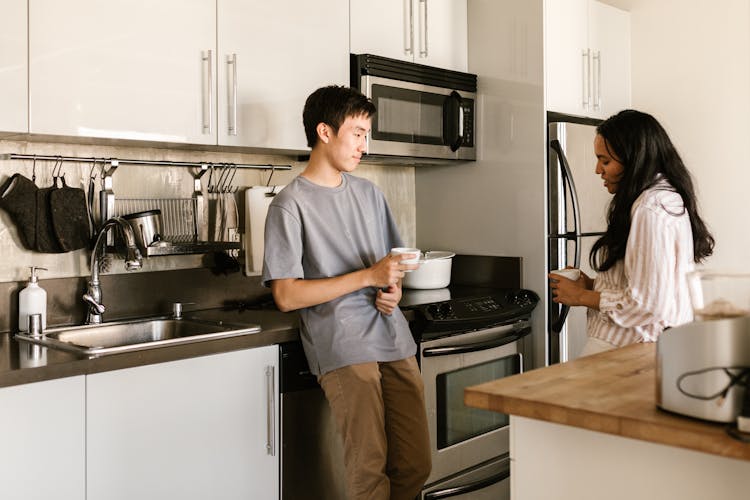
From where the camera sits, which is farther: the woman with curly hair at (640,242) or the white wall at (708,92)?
the white wall at (708,92)

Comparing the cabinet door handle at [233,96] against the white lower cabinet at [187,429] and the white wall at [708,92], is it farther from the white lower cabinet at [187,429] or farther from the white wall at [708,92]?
the white wall at [708,92]

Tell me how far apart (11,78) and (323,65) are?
1.11 m

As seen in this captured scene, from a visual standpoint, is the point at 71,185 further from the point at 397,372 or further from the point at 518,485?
the point at 518,485

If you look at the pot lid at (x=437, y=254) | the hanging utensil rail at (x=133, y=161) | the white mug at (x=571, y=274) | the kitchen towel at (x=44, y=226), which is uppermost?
the hanging utensil rail at (x=133, y=161)

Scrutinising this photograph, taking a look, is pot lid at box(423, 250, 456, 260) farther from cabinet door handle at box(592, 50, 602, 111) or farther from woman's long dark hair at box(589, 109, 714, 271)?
woman's long dark hair at box(589, 109, 714, 271)

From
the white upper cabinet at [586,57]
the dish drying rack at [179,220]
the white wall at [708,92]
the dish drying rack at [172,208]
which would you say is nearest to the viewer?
the dish drying rack at [172,208]

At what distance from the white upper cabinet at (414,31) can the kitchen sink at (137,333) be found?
3.97 feet

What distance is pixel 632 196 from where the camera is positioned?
201cm

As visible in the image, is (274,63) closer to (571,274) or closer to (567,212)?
(571,274)

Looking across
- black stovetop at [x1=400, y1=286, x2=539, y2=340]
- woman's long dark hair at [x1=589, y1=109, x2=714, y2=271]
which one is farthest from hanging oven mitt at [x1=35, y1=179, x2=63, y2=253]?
woman's long dark hair at [x1=589, y1=109, x2=714, y2=271]

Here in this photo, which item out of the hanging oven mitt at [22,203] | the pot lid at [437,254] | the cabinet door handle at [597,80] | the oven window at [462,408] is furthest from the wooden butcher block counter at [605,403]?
the cabinet door handle at [597,80]

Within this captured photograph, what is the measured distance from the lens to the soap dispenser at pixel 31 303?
229cm

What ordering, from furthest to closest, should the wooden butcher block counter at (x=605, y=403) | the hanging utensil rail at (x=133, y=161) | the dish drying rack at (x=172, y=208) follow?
the dish drying rack at (x=172, y=208) → the hanging utensil rail at (x=133, y=161) → the wooden butcher block counter at (x=605, y=403)

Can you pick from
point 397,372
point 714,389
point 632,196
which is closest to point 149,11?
point 397,372
